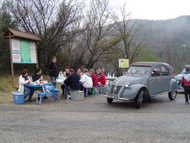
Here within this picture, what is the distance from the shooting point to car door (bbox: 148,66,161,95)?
882 cm

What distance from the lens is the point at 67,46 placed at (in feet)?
56.4

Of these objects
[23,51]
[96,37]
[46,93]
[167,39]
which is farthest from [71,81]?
[167,39]

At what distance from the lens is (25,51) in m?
11.7

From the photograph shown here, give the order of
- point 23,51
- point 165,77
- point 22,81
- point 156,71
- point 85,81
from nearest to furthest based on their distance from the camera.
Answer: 1. point 22,81
2. point 156,71
3. point 165,77
4. point 85,81
5. point 23,51

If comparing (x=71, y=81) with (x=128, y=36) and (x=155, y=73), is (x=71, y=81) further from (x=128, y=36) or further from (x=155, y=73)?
(x=128, y=36)

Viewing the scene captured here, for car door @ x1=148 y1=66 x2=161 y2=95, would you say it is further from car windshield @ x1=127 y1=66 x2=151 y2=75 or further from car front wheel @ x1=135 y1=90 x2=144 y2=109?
car front wheel @ x1=135 y1=90 x2=144 y2=109

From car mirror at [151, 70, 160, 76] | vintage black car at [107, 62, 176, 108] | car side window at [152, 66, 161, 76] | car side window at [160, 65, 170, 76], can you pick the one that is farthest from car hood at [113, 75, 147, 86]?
car side window at [160, 65, 170, 76]

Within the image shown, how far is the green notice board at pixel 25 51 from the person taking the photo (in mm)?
11332

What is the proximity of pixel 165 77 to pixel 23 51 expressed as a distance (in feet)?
28.0

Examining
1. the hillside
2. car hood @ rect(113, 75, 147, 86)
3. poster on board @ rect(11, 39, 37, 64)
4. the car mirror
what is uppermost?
the hillside

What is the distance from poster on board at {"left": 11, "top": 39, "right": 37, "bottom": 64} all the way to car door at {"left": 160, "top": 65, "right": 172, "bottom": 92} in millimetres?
8086

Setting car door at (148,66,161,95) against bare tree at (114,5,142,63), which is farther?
bare tree at (114,5,142,63)

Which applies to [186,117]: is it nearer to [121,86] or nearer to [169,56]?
[121,86]

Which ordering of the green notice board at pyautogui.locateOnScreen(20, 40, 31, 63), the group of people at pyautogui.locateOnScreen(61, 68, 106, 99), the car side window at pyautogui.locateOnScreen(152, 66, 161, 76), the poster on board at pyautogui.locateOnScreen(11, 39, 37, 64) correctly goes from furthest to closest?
1. the green notice board at pyautogui.locateOnScreen(20, 40, 31, 63)
2. the poster on board at pyautogui.locateOnScreen(11, 39, 37, 64)
3. the group of people at pyautogui.locateOnScreen(61, 68, 106, 99)
4. the car side window at pyautogui.locateOnScreen(152, 66, 161, 76)
